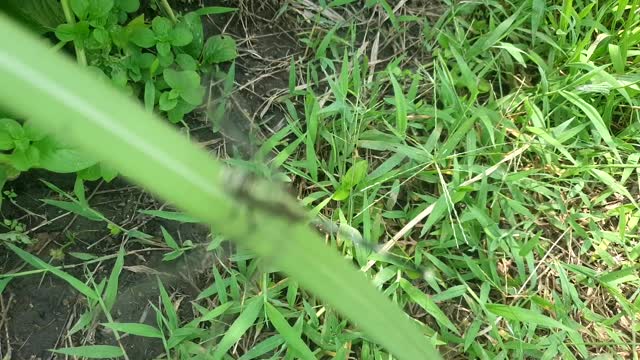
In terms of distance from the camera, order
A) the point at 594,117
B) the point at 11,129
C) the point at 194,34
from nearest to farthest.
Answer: the point at 11,129, the point at 194,34, the point at 594,117

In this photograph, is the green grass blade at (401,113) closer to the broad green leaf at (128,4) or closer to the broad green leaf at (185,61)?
the broad green leaf at (185,61)

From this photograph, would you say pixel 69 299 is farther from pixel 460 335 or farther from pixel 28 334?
pixel 460 335

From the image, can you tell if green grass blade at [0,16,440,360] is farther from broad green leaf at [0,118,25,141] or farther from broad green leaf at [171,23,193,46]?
broad green leaf at [171,23,193,46]

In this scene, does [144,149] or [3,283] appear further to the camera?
[3,283]

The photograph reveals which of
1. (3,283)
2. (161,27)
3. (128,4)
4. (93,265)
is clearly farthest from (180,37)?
(3,283)

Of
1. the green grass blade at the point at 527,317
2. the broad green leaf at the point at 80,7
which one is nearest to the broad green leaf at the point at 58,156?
the broad green leaf at the point at 80,7

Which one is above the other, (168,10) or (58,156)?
(168,10)

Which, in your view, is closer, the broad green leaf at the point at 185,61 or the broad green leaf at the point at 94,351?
the broad green leaf at the point at 94,351

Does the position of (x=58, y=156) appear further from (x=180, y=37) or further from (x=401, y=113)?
A: (x=401, y=113)
